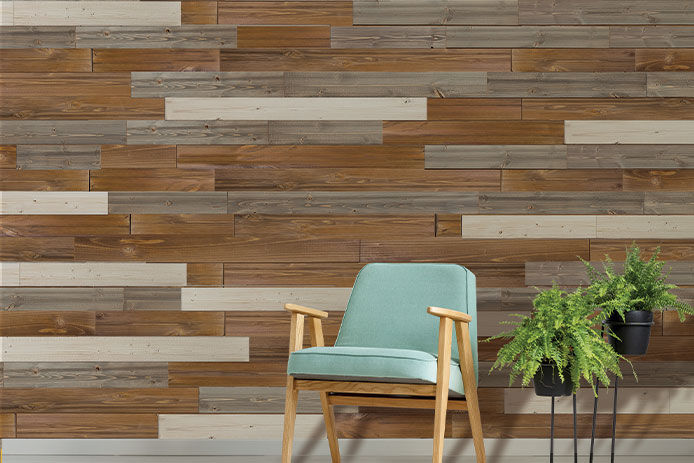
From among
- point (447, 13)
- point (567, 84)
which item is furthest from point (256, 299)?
point (567, 84)

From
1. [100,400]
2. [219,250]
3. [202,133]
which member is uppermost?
[202,133]

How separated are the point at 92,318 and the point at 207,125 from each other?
1.10m

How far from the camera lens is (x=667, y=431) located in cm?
353

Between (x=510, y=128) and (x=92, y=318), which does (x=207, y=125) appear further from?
(x=510, y=128)

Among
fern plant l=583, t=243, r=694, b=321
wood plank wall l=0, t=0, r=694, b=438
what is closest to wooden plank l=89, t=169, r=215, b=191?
wood plank wall l=0, t=0, r=694, b=438

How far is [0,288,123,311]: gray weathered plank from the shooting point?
11.8 feet

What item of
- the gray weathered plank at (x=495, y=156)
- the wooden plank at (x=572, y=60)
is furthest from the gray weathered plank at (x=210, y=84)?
the wooden plank at (x=572, y=60)

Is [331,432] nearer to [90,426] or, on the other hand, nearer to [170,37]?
[90,426]

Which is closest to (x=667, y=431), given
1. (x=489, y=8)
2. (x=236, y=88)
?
(x=489, y=8)

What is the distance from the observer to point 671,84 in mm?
3627

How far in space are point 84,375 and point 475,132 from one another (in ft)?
7.37

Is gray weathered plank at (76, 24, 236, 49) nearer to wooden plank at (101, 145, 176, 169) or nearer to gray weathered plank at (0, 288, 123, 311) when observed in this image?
wooden plank at (101, 145, 176, 169)

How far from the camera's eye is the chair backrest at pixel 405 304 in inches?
123

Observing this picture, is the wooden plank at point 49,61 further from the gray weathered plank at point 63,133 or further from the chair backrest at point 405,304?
the chair backrest at point 405,304
